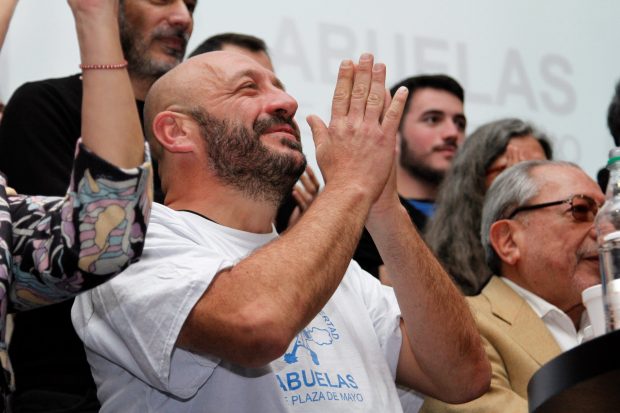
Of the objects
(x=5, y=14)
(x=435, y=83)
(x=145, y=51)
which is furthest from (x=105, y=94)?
(x=435, y=83)

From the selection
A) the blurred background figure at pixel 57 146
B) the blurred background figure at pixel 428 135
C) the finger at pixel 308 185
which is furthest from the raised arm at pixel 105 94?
the blurred background figure at pixel 428 135

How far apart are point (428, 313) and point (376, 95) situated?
42cm

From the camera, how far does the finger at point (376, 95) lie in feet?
6.46

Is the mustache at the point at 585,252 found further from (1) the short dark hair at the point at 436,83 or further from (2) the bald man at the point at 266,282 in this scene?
(1) the short dark hair at the point at 436,83

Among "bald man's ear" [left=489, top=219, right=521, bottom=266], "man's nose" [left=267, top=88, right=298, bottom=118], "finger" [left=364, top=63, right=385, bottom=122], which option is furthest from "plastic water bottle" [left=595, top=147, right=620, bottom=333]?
"bald man's ear" [left=489, top=219, right=521, bottom=266]

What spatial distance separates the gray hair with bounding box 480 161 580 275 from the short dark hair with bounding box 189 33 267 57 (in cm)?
76

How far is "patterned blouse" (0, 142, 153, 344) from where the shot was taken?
1.31 meters

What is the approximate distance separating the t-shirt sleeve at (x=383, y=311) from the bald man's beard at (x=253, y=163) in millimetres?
257

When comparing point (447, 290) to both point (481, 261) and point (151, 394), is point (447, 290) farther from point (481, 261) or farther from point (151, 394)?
point (481, 261)

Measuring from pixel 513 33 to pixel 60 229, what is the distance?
2617 mm

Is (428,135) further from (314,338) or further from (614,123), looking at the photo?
(314,338)

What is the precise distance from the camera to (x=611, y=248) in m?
1.54

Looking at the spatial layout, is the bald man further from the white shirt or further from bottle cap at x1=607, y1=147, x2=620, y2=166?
the white shirt

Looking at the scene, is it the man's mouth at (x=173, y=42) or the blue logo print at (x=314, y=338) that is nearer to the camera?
the blue logo print at (x=314, y=338)
